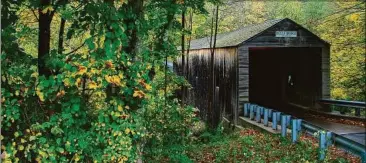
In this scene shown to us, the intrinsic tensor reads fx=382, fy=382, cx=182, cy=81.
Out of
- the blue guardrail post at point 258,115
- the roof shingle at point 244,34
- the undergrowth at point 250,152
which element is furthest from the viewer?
the roof shingle at point 244,34

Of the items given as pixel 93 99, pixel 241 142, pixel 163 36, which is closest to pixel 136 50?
pixel 93 99

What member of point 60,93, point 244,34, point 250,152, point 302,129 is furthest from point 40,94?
point 244,34

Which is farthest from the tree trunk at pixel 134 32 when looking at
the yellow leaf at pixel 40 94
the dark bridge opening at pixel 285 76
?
the dark bridge opening at pixel 285 76

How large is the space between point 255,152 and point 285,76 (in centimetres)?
848

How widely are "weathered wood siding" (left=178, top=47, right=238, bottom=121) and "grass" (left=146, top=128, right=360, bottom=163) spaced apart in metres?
3.68

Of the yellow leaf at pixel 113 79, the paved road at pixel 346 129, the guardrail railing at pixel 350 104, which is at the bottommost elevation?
the paved road at pixel 346 129

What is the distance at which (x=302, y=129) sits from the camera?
1026 centimetres

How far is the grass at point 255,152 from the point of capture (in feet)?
28.4

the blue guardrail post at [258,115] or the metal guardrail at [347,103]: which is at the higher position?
the metal guardrail at [347,103]

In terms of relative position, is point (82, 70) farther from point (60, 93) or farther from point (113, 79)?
point (60, 93)

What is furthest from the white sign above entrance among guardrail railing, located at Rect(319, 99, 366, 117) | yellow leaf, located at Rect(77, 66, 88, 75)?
yellow leaf, located at Rect(77, 66, 88, 75)

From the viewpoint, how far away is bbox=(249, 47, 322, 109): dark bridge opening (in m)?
15.3

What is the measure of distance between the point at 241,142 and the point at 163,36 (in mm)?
5071

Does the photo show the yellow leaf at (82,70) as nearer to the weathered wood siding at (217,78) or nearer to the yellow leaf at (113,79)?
the yellow leaf at (113,79)
